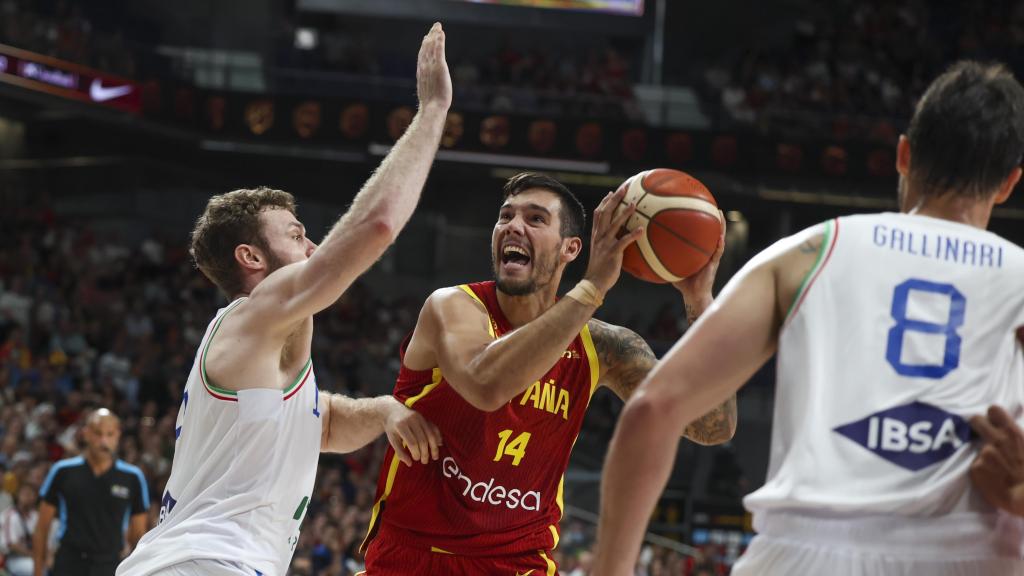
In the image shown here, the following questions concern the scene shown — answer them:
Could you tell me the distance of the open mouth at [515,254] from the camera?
14.5 ft

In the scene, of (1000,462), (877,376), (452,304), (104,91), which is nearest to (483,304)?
(452,304)

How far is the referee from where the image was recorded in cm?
897

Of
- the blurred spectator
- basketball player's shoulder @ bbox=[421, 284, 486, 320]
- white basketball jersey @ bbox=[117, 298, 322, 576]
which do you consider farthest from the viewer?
the blurred spectator

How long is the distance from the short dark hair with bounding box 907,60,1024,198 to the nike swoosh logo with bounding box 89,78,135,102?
57.4ft

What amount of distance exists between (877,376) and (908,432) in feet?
0.43

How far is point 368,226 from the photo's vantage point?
357 centimetres

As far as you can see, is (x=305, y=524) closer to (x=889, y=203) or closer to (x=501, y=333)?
(x=501, y=333)

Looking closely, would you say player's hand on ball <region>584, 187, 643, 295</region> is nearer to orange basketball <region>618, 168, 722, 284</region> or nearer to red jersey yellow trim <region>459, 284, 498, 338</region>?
orange basketball <region>618, 168, 722, 284</region>

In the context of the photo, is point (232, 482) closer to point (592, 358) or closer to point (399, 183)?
point (399, 183)

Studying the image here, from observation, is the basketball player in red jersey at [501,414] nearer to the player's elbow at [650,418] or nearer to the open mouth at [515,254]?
the open mouth at [515,254]

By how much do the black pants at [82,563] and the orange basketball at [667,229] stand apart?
657 centimetres

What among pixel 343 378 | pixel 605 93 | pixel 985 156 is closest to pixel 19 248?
pixel 343 378

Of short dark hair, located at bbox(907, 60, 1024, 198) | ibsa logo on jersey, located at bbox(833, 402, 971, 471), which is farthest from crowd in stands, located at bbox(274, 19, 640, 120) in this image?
ibsa logo on jersey, located at bbox(833, 402, 971, 471)

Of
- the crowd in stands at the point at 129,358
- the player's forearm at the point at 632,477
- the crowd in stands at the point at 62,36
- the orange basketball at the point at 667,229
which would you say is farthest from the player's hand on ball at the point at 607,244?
the crowd in stands at the point at 62,36
